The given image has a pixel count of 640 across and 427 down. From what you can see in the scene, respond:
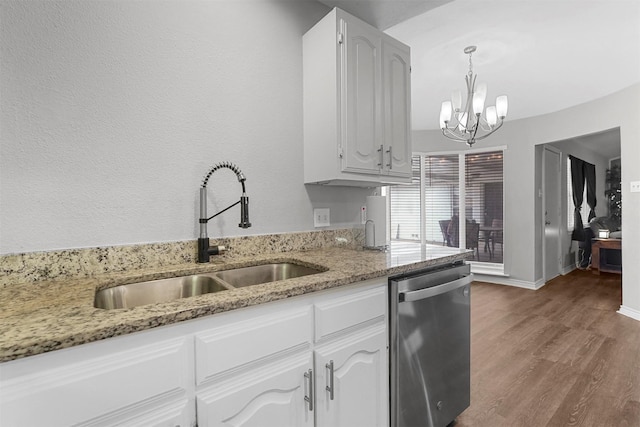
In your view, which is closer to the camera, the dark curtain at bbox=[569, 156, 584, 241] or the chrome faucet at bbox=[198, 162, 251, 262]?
the chrome faucet at bbox=[198, 162, 251, 262]

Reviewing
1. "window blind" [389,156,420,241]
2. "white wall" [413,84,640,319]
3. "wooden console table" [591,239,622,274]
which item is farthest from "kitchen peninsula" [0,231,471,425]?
"wooden console table" [591,239,622,274]

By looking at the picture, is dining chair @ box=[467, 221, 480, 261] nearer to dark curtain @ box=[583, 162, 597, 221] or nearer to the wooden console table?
the wooden console table

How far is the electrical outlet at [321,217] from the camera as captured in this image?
197 centimetres

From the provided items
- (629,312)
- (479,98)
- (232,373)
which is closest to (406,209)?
(479,98)

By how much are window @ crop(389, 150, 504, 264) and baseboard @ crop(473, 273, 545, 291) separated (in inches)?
10.5

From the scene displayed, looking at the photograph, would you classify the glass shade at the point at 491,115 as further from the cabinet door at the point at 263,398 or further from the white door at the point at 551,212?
the cabinet door at the point at 263,398

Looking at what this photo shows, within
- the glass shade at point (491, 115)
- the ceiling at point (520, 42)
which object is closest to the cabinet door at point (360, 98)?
the ceiling at point (520, 42)

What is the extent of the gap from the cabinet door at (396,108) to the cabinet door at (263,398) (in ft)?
4.17

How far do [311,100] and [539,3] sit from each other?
1.71m

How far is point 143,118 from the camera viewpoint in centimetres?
134

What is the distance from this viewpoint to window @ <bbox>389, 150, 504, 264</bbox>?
4.92 metres

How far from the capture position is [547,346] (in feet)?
8.78

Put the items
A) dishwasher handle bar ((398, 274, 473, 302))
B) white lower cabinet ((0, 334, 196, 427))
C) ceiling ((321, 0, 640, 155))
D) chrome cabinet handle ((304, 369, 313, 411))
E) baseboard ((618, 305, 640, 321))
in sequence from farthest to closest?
baseboard ((618, 305, 640, 321)) → ceiling ((321, 0, 640, 155)) → dishwasher handle bar ((398, 274, 473, 302)) → chrome cabinet handle ((304, 369, 313, 411)) → white lower cabinet ((0, 334, 196, 427))

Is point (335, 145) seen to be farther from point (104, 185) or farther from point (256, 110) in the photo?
point (104, 185)
